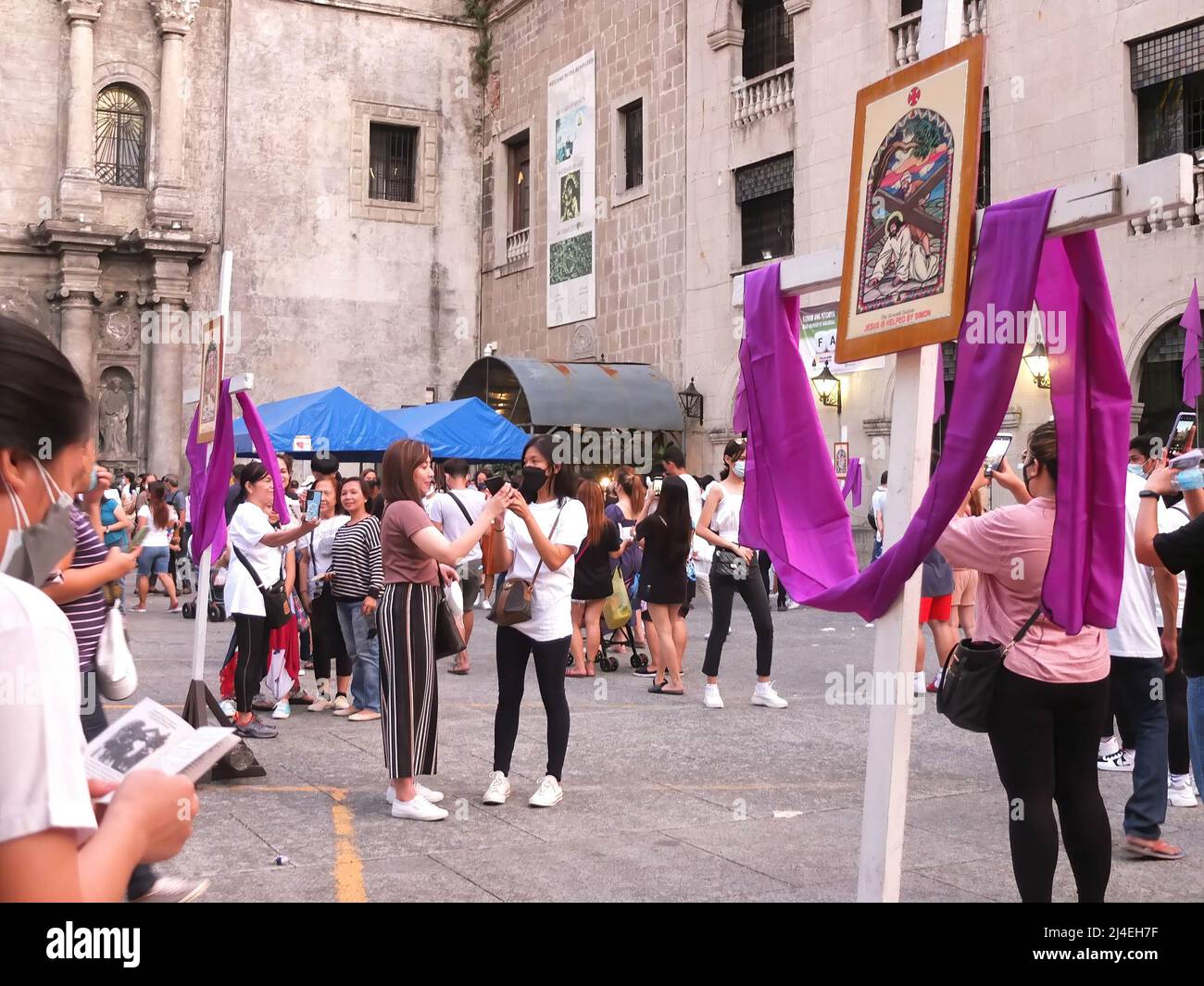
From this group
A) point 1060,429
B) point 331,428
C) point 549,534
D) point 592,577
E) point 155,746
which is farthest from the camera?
point 331,428

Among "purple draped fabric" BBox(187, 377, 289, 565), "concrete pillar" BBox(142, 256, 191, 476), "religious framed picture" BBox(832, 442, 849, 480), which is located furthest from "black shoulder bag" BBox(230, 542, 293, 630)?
"concrete pillar" BBox(142, 256, 191, 476)

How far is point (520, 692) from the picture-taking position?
6.68m

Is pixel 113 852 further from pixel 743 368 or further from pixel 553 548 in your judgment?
pixel 553 548

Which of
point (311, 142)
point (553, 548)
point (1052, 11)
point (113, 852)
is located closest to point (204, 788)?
point (553, 548)

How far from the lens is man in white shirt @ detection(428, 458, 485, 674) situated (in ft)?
34.5

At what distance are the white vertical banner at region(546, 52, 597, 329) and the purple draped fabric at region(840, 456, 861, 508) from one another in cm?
839

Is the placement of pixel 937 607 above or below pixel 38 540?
below

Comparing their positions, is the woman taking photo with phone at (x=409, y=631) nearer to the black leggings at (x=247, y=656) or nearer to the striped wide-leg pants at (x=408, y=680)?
the striped wide-leg pants at (x=408, y=680)

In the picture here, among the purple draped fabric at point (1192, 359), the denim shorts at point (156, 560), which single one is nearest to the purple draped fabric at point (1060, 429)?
the purple draped fabric at point (1192, 359)

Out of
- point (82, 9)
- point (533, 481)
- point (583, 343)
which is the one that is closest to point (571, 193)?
point (583, 343)

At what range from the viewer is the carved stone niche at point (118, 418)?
28.3m

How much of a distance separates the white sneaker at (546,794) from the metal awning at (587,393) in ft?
49.3

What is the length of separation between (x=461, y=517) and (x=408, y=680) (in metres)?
4.20

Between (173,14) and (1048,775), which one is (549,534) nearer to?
(1048,775)
